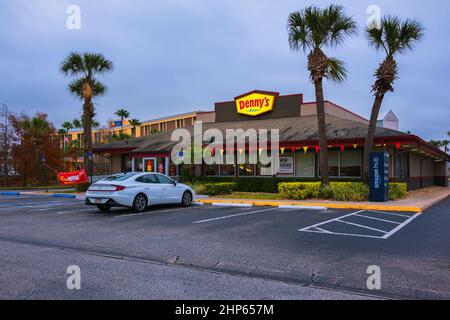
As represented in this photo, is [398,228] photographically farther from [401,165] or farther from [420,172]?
[420,172]

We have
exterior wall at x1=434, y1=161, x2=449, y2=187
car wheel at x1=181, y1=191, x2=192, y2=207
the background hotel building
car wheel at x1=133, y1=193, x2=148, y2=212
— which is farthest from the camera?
the background hotel building

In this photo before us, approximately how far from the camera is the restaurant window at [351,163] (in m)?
22.5

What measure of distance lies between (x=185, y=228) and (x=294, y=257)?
3.95 meters

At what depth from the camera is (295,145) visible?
73.4ft

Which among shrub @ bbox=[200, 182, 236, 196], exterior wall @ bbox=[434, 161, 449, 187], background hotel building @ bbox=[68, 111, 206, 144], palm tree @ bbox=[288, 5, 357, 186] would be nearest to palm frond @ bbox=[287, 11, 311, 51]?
palm tree @ bbox=[288, 5, 357, 186]

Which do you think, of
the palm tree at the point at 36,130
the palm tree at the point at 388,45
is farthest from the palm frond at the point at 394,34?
the palm tree at the point at 36,130

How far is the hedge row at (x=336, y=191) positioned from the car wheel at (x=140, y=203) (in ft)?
24.6

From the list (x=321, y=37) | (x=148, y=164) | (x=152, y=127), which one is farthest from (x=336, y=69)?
(x=152, y=127)

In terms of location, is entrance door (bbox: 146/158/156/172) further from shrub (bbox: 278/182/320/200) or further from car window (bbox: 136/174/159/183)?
car window (bbox: 136/174/159/183)

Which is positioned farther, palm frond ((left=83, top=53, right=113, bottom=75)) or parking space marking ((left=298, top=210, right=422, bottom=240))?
palm frond ((left=83, top=53, right=113, bottom=75))

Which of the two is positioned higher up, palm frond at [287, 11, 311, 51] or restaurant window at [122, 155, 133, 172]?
palm frond at [287, 11, 311, 51]

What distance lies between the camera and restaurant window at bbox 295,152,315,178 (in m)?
23.9

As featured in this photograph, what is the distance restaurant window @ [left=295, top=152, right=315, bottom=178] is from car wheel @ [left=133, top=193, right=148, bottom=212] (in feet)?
40.6

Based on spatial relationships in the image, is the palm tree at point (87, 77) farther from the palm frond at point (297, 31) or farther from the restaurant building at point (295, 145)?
the palm frond at point (297, 31)
